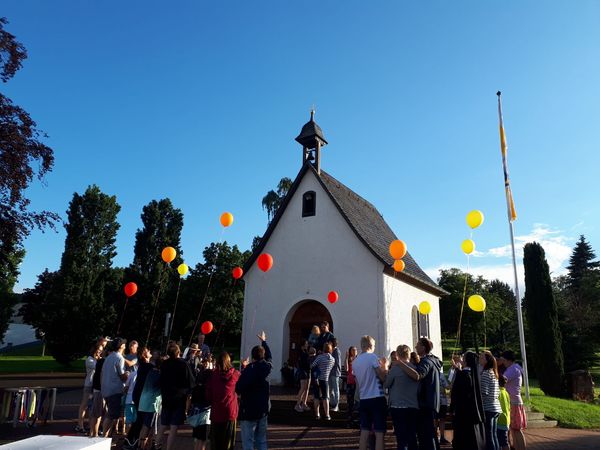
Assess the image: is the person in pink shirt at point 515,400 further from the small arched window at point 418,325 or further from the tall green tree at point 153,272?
the tall green tree at point 153,272

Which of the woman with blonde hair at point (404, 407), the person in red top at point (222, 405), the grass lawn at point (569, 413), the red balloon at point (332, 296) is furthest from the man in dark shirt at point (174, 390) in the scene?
the grass lawn at point (569, 413)

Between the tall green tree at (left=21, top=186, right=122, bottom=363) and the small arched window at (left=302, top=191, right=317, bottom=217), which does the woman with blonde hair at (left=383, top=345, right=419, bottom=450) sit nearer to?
the small arched window at (left=302, top=191, right=317, bottom=217)

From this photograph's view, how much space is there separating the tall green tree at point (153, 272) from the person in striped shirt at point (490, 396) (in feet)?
90.3

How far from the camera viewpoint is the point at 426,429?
6031 mm

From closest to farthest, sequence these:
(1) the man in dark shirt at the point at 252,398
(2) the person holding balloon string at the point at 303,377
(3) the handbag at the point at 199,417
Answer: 1. (1) the man in dark shirt at the point at 252,398
2. (3) the handbag at the point at 199,417
3. (2) the person holding balloon string at the point at 303,377

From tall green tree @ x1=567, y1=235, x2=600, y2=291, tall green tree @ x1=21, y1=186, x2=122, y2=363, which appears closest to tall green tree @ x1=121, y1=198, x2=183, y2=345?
tall green tree @ x1=21, y1=186, x2=122, y2=363

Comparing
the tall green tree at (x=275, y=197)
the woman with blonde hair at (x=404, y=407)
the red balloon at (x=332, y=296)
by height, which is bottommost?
the woman with blonde hair at (x=404, y=407)

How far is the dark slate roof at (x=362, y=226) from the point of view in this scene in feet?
51.5

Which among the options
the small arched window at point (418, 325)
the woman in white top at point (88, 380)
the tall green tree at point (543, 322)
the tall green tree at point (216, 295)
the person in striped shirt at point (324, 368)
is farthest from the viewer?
the tall green tree at point (216, 295)

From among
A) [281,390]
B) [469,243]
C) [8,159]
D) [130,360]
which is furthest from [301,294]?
[8,159]

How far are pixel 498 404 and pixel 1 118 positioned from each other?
44.7ft

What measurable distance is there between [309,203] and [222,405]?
12.0 metres

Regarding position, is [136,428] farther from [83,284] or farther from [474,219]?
[83,284]

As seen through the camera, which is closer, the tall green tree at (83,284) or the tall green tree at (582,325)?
the tall green tree at (582,325)
